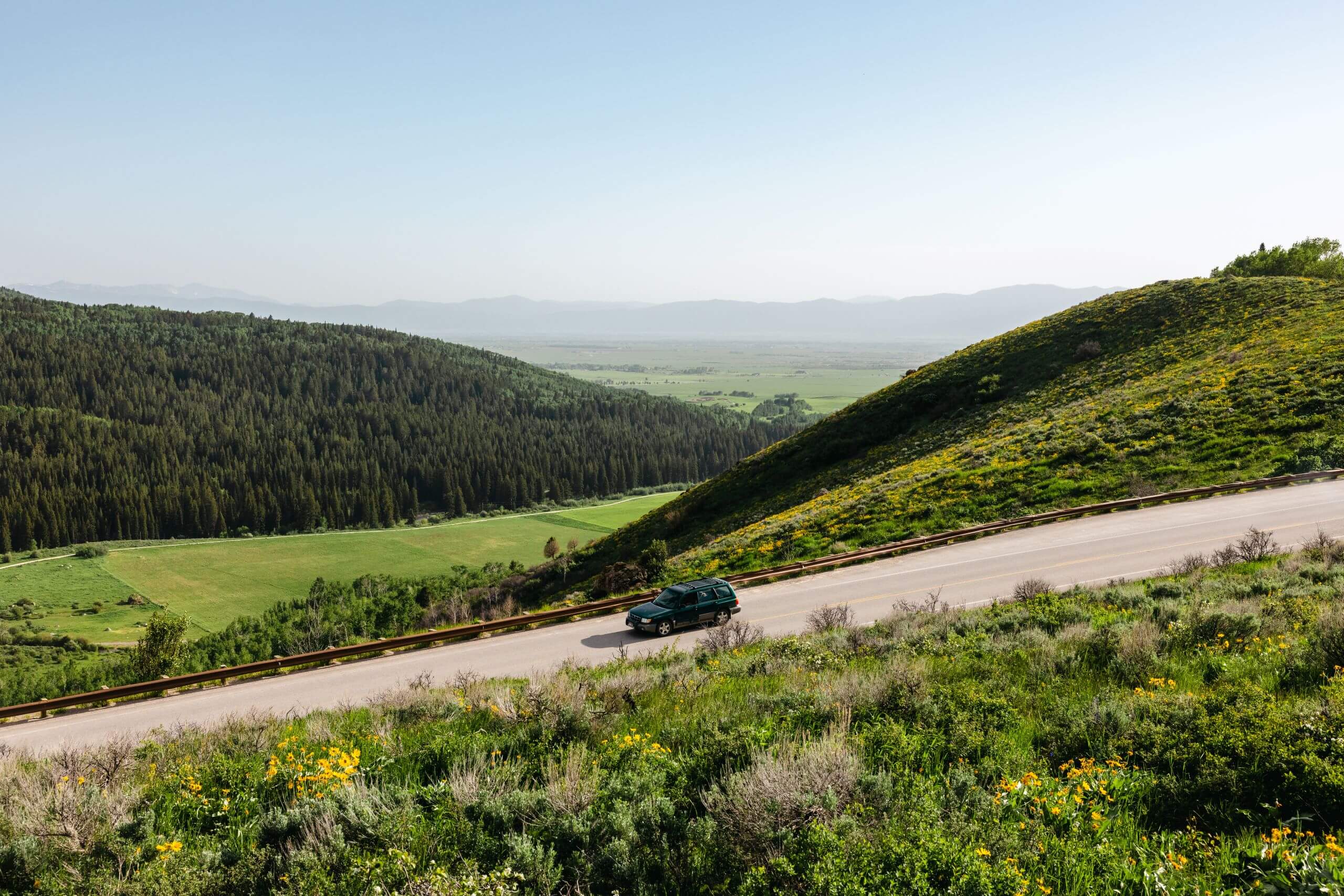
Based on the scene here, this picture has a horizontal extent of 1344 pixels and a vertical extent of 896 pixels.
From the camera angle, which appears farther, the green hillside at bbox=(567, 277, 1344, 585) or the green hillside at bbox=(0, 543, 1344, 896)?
the green hillside at bbox=(567, 277, 1344, 585)

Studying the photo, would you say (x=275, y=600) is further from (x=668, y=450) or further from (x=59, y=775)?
(x=668, y=450)

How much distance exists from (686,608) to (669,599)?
0.59 meters

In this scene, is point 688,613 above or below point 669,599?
below

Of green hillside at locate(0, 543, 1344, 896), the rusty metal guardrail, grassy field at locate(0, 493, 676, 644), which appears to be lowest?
grassy field at locate(0, 493, 676, 644)

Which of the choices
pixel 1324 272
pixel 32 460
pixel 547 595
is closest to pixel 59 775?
pixel 547 595

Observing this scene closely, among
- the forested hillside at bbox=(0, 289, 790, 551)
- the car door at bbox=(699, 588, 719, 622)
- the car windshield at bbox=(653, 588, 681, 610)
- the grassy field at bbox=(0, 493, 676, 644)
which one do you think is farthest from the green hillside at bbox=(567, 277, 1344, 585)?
the forested hillside at bbox=(0, 289, 790, 551)

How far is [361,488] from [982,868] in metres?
144

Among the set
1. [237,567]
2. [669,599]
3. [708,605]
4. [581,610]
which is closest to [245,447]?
[237,567]

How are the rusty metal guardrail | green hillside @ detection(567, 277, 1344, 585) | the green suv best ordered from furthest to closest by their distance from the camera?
green hillside @ detection(567, 277, 1344, 585), the green suv, the rusty metal guardrail

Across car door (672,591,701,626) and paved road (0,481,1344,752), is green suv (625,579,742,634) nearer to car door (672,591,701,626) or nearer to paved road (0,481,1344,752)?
car door (672,591,701,626)

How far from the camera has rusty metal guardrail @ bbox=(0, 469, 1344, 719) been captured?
16094mm

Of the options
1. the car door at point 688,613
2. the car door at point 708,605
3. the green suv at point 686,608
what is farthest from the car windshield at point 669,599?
the car door at point 708,605

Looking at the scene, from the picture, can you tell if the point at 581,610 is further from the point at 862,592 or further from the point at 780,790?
the point at 780,790

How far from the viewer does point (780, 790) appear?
573cm
